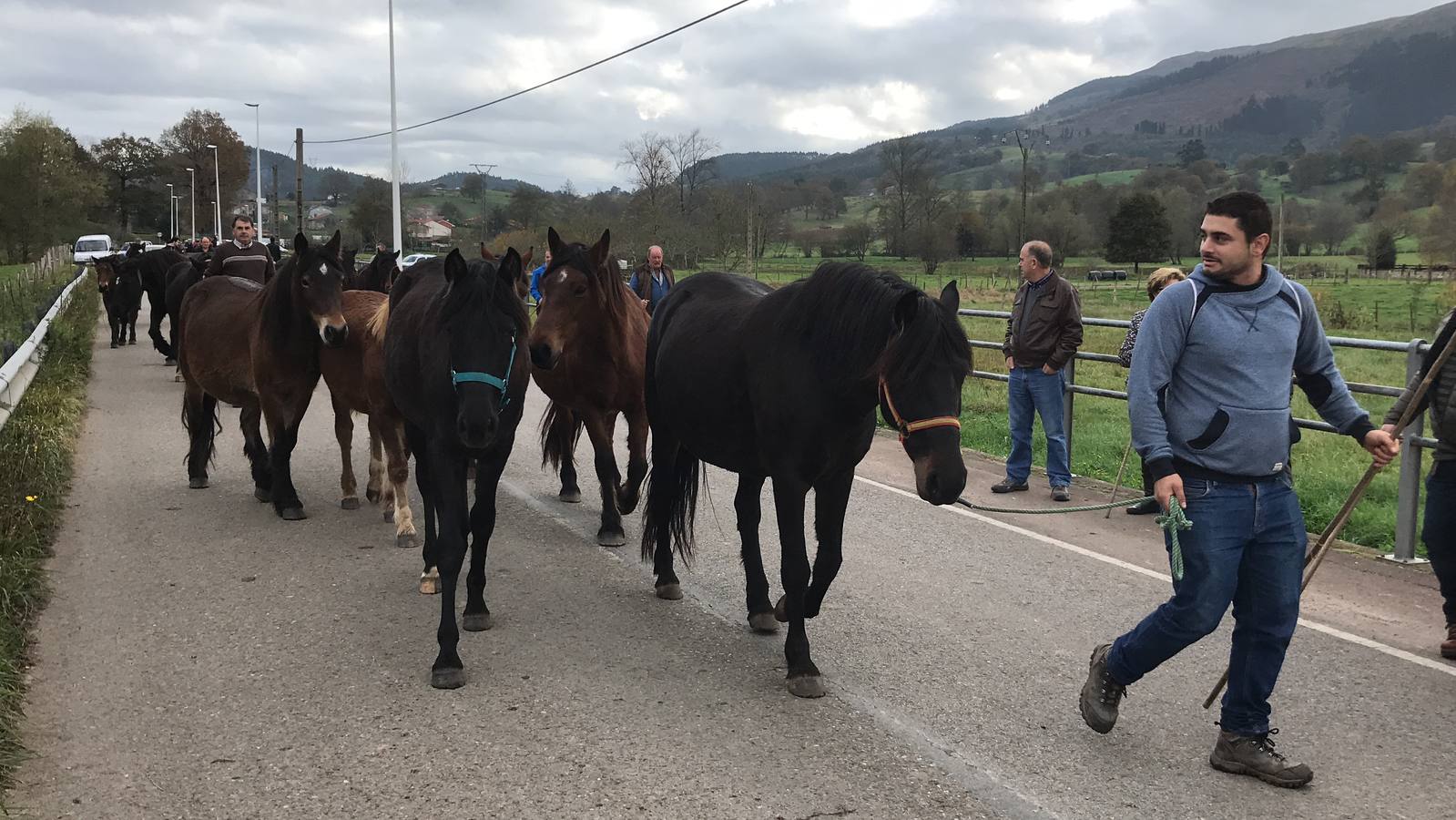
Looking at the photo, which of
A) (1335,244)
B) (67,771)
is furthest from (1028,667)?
(1335,244)

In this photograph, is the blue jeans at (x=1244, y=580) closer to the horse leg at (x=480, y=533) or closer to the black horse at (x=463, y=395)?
the black horse at (x=463, y=395)

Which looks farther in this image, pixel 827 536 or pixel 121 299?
pixel 121 299

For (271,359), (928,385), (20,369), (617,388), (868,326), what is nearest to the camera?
(928,385)

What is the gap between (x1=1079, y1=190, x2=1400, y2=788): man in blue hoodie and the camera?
364 centimetres

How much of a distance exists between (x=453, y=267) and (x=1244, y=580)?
3.51 meters

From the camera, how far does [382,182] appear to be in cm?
7744

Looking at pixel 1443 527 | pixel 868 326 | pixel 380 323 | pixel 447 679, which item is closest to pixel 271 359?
pixel 380 323

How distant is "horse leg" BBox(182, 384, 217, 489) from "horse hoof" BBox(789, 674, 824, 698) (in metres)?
6.28

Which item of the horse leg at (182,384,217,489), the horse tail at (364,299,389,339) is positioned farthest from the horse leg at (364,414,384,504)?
the horse leg at (182,384,217,489)

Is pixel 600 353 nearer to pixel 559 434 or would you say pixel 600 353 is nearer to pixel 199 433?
pixel 559 434

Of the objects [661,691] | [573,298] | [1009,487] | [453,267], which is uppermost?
[453,267]

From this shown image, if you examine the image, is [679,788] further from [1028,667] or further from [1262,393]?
[1262,393]

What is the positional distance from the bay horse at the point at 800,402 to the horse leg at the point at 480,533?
0.99 meters

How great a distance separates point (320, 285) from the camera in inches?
305
